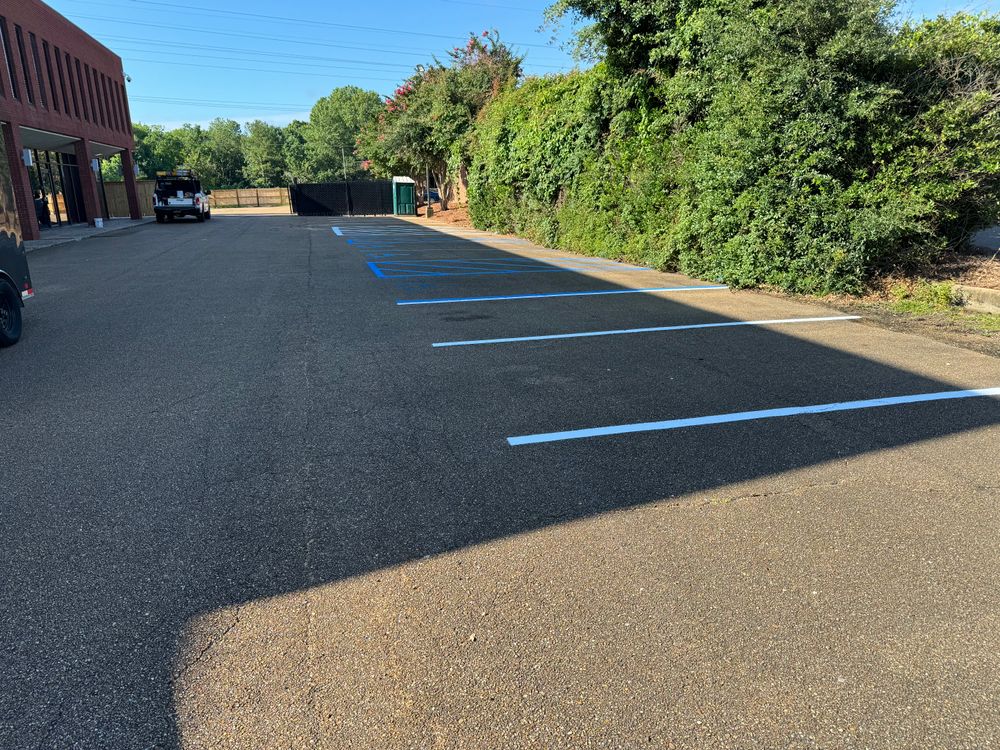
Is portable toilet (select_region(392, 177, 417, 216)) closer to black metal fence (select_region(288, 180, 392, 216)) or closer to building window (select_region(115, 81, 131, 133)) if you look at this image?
black metal fence (select_region(288, 180, 392, 216))

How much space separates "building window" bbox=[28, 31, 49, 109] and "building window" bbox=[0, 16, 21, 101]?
2058 millimetres

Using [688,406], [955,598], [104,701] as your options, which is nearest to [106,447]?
[104,701]

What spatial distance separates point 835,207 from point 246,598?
9.64 m

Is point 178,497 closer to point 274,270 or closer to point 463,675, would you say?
point 463,675

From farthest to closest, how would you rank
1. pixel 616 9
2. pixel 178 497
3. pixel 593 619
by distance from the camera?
pixel 616 9
pixel 178 497
pixel 593 619

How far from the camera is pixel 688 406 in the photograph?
5.22m

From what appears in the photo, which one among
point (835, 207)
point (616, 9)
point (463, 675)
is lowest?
point (463, 675)

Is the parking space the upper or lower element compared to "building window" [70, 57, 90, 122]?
lower

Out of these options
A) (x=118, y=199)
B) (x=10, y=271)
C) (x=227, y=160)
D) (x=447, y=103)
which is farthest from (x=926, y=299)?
(x=227, y=160)

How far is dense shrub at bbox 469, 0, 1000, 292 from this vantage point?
895 centimetres

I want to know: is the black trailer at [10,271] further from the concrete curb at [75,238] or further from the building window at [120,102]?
the building window at [120,102]

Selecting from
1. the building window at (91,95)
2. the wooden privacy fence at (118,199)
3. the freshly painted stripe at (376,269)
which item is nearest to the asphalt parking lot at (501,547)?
the freshly painted stripe at (376,269)

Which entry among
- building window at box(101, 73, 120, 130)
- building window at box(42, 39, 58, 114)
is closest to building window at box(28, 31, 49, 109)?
building window at box(42, 39, 58, 114)

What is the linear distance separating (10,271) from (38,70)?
2536 centimetres
